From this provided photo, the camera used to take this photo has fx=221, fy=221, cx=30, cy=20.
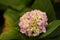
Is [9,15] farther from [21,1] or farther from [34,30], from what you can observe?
[34,30]

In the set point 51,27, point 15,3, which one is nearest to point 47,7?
point 51,27

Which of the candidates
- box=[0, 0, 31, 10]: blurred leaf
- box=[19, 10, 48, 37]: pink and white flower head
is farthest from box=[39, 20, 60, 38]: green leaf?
box=[0, 0, 31, 10]: blurred leaf

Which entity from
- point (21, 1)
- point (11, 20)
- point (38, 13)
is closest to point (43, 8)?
point (38, 13)

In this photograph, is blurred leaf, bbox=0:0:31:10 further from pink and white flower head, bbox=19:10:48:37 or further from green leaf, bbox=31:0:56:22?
pink and white flower head, bbox=19:10:48:37

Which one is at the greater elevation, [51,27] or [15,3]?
[51,27]

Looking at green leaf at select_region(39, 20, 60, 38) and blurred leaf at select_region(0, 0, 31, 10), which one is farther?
blurred leaf at select_region(0, 0, 31, 10)

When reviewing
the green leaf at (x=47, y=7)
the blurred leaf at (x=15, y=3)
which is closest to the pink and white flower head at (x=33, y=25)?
the green leaf at (x=47, y=7)

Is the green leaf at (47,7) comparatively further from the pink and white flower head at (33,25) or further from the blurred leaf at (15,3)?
the blurred leaf at (15,3)

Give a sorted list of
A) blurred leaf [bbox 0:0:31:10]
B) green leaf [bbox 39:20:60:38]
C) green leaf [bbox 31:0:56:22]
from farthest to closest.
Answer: blurred leaf [bbox 0:0:31:10]
green leaf [bbox 31:0:56:22]
green leaf [bbox 39:20:60:38]

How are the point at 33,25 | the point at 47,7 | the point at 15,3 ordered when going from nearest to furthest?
the point at 33,25
the point at 47,7
the point at 15,3

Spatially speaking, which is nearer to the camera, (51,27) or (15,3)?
(51,27)

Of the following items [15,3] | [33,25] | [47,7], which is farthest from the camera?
[15,3]

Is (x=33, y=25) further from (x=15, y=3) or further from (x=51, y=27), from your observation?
(x=15, y=3)
